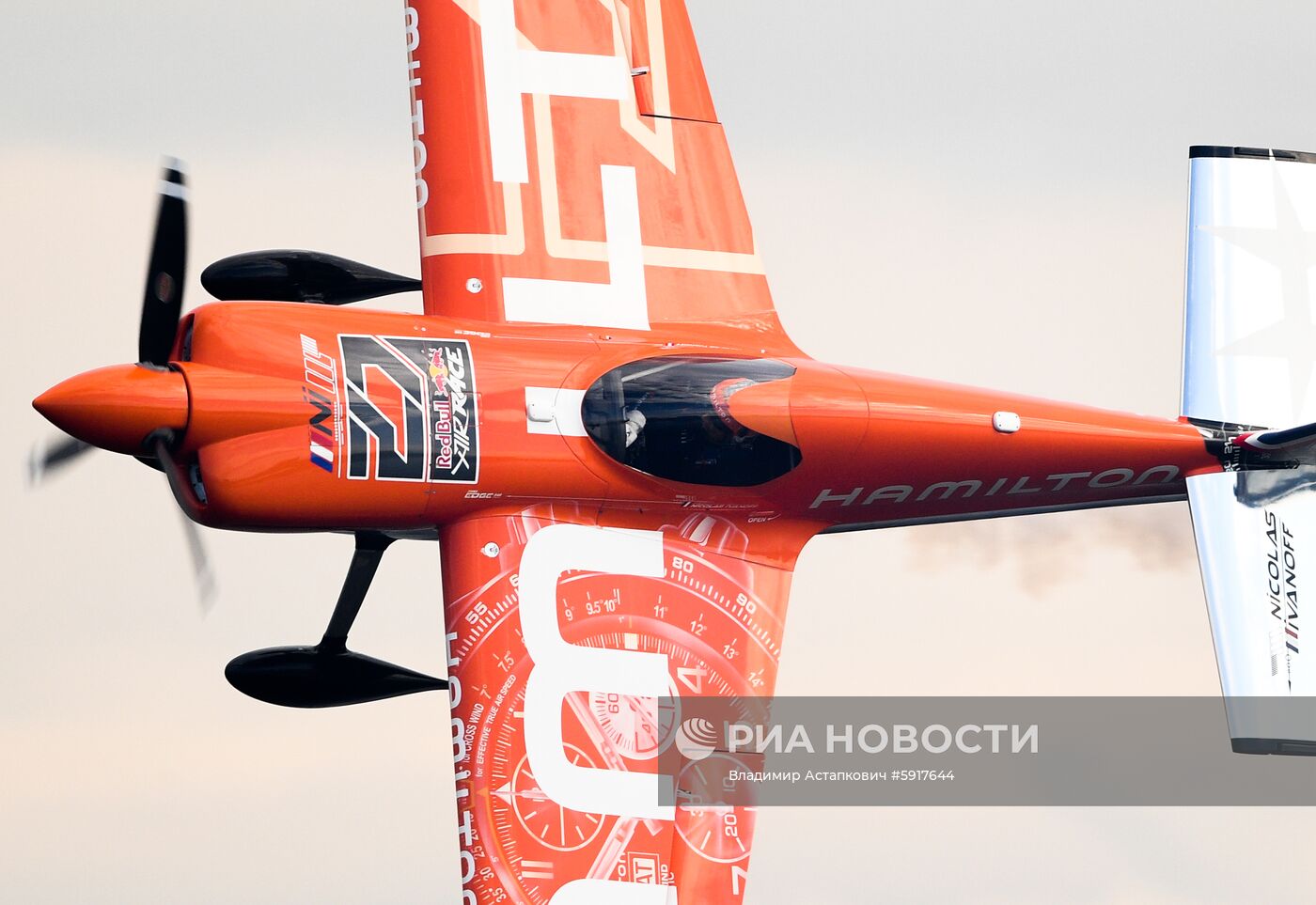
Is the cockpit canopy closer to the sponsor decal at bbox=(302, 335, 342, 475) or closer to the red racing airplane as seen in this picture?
the red racing airplane

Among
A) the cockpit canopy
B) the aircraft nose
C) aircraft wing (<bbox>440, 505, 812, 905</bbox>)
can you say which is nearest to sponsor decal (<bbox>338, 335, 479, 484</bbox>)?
aircraft wing (<bbox>440, 505, 812, 905</bbox>)

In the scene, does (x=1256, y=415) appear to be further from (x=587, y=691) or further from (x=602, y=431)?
(x=587, y=691)

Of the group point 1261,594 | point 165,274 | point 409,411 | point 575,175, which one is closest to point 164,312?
point 165,274

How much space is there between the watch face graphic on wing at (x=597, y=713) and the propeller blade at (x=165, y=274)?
10.2 ft

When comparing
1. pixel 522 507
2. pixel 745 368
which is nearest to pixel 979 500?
pixel 745 368

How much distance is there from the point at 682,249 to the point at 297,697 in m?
5.25

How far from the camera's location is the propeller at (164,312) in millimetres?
16453

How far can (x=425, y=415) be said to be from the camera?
17000 mm

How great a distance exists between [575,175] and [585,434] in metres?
2.57

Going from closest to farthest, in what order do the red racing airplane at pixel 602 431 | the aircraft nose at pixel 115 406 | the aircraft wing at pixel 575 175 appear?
1. the aircraft nose at pixel 115 406
2. the red racing airplane at pixel 602 431
3. the aircraft wing at pixel 575 175

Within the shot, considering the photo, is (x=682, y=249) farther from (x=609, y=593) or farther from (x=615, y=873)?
(x=615, y=873)

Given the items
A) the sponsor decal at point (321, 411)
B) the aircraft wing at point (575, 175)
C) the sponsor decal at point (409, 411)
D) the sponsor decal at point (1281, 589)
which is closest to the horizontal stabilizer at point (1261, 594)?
the sponsor decal at point (1281, 589)

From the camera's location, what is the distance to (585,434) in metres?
17.5

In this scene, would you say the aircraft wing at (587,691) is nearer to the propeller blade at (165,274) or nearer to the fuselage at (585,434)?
the fuselage at (585,434)
